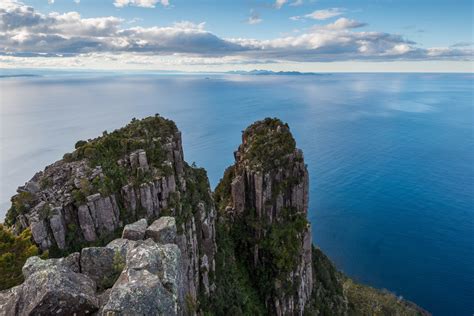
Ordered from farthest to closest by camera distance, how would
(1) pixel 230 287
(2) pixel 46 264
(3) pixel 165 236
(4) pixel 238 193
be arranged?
(4) pixel 238 193
(1) pixel 230 287
(3) pixel 165 236
(2) pixel 46 264

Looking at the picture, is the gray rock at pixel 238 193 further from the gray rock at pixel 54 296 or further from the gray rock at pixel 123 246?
the gray rock at pixel 54 296

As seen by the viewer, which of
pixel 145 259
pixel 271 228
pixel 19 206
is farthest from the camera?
pixel 271 228

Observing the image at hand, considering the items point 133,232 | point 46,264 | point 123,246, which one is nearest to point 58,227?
point 133,232

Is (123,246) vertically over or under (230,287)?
over

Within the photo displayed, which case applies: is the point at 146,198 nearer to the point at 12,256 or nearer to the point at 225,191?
the point at 12,256

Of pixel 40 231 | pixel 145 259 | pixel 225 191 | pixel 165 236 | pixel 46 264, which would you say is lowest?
pixel 225 191

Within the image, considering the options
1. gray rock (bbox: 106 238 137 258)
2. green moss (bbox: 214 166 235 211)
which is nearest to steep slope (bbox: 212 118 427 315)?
green moss (bbox: 214 166 235 211)

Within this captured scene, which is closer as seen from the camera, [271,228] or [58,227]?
[58,227]

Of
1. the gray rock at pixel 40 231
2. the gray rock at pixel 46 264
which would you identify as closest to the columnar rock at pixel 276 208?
the gray rock at pixel 40 231
